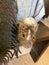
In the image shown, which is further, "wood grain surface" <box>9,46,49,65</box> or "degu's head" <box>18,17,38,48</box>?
"wood grain surface" <box>9,46,49,65</box>

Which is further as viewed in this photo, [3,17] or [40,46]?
[40,46]

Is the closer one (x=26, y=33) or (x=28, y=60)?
(x=26, y=33)

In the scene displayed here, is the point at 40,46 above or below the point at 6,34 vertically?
below

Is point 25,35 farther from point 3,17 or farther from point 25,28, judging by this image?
point 3,17

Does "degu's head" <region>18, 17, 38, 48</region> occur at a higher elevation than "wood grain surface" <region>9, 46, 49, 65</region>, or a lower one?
higher

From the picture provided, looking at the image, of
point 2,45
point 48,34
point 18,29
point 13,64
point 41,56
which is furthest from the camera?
point 41,56

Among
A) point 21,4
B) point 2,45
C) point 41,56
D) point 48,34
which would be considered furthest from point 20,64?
point 2,45

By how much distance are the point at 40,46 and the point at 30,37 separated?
325 mm

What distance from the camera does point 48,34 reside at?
1027 millimetres

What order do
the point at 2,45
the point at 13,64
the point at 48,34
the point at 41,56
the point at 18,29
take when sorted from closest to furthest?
the point at 2,45, the point at 18,29, the point at 48,34, the point at 13,64, the point at 41,56

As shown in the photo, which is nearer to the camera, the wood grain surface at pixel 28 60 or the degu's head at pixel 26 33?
the degu's head at pixel 26 33

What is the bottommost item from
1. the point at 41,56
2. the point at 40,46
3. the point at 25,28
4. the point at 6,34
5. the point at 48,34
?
the point at 41,56

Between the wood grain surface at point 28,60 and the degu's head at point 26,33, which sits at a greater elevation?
the degu's head at point 26,33

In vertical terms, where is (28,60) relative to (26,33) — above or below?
below
